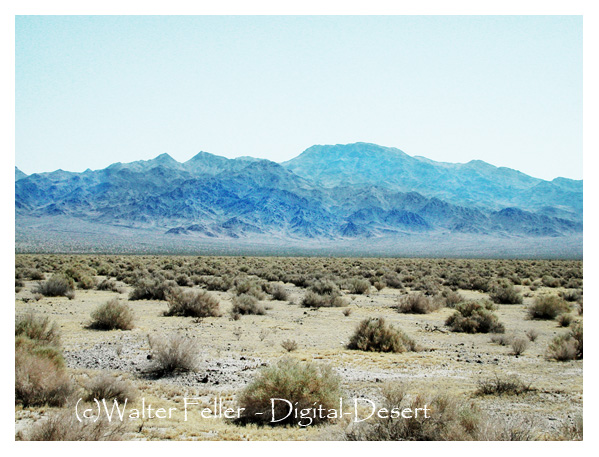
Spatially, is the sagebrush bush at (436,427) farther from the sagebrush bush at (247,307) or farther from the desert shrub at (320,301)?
the desert shrub at (320,301)

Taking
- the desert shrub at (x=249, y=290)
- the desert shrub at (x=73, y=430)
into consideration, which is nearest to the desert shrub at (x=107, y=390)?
the desert shrub at (x=73, y=430)

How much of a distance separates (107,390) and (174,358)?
287cm

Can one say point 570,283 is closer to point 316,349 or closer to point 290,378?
point 316,349

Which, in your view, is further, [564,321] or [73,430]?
[564,321]

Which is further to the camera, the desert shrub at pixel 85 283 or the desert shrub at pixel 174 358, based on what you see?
the desert shrub at pixel 85 283

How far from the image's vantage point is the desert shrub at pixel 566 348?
15148mm

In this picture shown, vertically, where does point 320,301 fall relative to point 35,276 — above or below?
below

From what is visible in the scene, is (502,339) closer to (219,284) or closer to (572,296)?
(572,296)

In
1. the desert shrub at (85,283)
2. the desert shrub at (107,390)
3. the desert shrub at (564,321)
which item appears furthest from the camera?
the desert shrub at (85,283)

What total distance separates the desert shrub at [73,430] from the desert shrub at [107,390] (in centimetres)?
205

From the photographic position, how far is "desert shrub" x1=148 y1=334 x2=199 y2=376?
12.6 metres

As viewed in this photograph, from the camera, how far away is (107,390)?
9758 millimetres

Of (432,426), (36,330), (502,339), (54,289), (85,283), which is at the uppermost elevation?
(36,330)

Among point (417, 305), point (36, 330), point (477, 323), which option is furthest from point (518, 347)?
point (36, 330)
